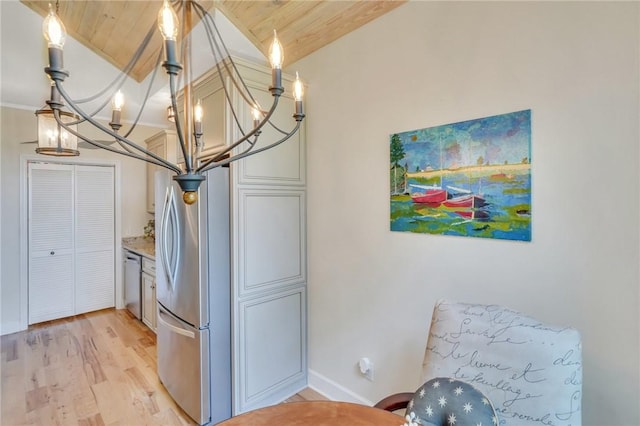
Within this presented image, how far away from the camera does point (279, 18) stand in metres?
2.31

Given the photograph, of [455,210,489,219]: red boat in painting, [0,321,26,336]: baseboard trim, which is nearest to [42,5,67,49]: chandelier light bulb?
[455,210,489,219]: red boat in painting

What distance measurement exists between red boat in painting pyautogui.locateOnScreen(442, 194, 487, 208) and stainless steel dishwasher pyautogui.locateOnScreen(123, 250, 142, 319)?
12.0ft

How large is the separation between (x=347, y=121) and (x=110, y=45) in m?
2.60

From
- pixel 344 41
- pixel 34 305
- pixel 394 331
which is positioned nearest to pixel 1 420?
pixel 34 305

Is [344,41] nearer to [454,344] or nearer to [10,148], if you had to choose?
[454,344]

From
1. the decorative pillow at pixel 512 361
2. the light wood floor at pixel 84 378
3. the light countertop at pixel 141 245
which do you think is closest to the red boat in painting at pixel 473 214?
the decorative pillow at pixel 512 361

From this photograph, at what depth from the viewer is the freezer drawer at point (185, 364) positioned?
2096 mm

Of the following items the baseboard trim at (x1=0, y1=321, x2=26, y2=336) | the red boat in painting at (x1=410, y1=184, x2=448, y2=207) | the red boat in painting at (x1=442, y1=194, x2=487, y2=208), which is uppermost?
the red boat in painting at (x1=410, y1=184, x2=448, y2=207)

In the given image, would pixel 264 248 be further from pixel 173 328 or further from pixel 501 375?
pixel 501 375

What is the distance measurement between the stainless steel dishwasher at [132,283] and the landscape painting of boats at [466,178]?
3408 mm

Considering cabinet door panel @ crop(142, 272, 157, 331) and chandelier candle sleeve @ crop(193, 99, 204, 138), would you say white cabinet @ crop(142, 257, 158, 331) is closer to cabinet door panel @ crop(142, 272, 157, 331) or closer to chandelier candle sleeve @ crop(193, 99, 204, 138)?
cabinet door panel @ crop(142, 272, 157, 331)

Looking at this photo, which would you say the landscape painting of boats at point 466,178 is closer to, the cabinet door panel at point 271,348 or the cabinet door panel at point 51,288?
the cabinet door panel at point 271,348

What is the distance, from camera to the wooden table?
1.07 m

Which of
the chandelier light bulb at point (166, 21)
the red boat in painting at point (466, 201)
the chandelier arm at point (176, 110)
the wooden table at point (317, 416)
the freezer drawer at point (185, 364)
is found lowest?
the freezer drawer at point (185, 364)
